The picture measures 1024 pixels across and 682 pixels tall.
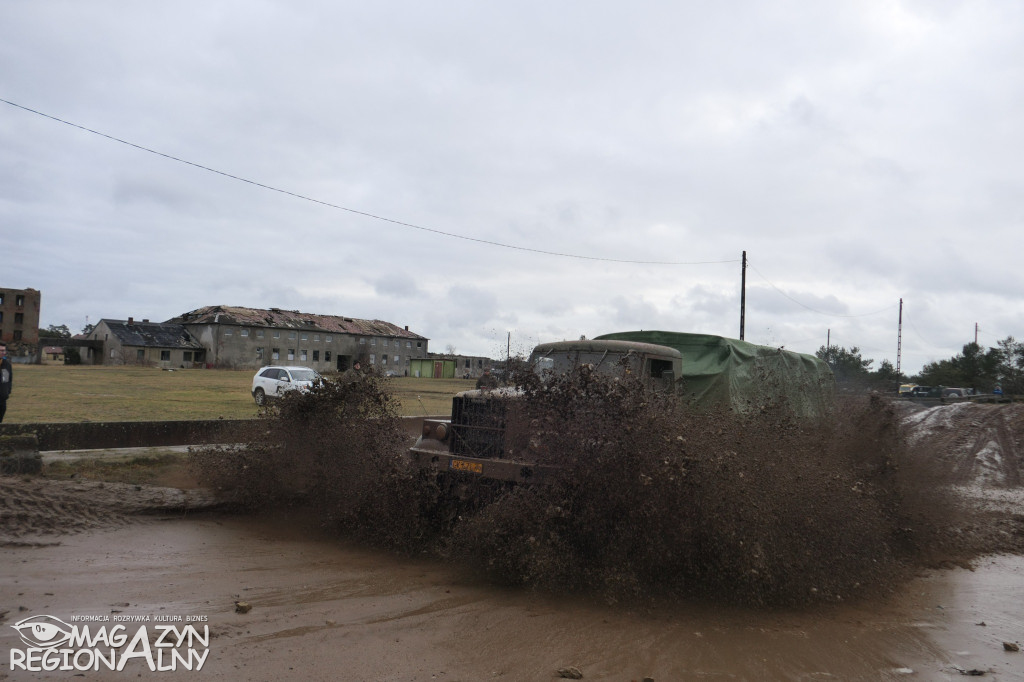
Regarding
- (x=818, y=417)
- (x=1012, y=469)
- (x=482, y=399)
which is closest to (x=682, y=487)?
(x=482, y=399)

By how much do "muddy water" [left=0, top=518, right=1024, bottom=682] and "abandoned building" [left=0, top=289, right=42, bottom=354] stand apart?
92.7 m

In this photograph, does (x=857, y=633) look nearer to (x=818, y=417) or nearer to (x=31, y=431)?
(x=818, y=417)

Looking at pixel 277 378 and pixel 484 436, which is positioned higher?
pixel 277 378

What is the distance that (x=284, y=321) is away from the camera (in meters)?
71.8

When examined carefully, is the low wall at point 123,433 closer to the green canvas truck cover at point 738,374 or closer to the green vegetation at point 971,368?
the green canvas truck cover at point 738,374

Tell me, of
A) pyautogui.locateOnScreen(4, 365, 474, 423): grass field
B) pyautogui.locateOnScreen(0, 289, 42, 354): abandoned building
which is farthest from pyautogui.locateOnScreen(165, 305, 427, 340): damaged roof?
pyautogui.locateOnScreen(4, 365, 474, 423): grass field

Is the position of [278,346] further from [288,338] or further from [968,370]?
[968,370]

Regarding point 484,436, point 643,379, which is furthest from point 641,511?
point 643,379

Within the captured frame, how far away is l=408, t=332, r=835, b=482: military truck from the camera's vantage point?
7.04 metres

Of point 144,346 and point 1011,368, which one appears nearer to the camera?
point 1011,368

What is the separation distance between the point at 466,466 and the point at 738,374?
7240 millimetres

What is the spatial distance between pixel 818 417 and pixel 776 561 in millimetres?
8127

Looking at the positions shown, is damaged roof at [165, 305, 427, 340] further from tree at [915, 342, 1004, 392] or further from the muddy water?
the muddy water

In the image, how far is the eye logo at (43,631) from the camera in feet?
14.5
